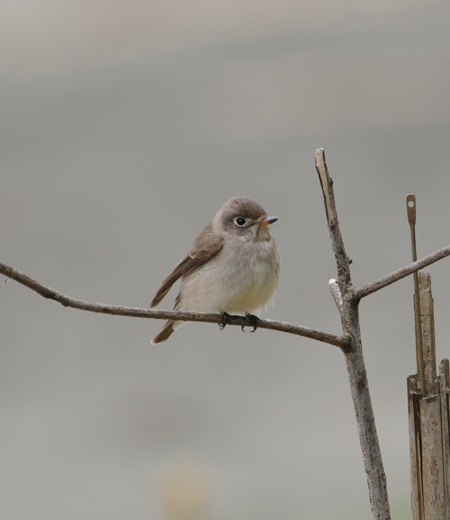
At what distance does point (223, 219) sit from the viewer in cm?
421

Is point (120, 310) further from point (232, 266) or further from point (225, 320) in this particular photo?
point (232, 266)

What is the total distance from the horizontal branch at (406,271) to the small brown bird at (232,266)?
2.13 metres

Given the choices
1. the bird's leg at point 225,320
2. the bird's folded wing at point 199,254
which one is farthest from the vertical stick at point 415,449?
the bird's folded wing at point 199,254

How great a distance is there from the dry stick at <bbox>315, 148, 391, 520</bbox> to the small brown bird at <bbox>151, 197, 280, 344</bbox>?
204 centimetres

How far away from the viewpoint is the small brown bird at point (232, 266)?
3881mm

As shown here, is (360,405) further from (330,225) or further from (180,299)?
(180,299)

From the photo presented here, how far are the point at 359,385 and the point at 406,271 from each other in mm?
235

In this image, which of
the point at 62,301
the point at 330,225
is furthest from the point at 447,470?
the point at 62,301

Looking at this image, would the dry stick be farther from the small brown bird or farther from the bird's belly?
the bird's belly

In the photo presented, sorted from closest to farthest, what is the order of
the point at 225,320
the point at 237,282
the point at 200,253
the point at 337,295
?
the point at 337,295 → the point at 225,320 → the point at 237,282 → the point at 200,253

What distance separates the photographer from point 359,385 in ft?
5.08

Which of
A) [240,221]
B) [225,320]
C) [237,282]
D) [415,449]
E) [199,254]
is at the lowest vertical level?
[415,449]

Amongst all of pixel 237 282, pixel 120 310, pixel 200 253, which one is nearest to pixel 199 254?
pixel 200 253

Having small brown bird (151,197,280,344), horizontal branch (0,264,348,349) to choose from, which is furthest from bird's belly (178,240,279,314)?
horizontal branch (0,264,348,349)
